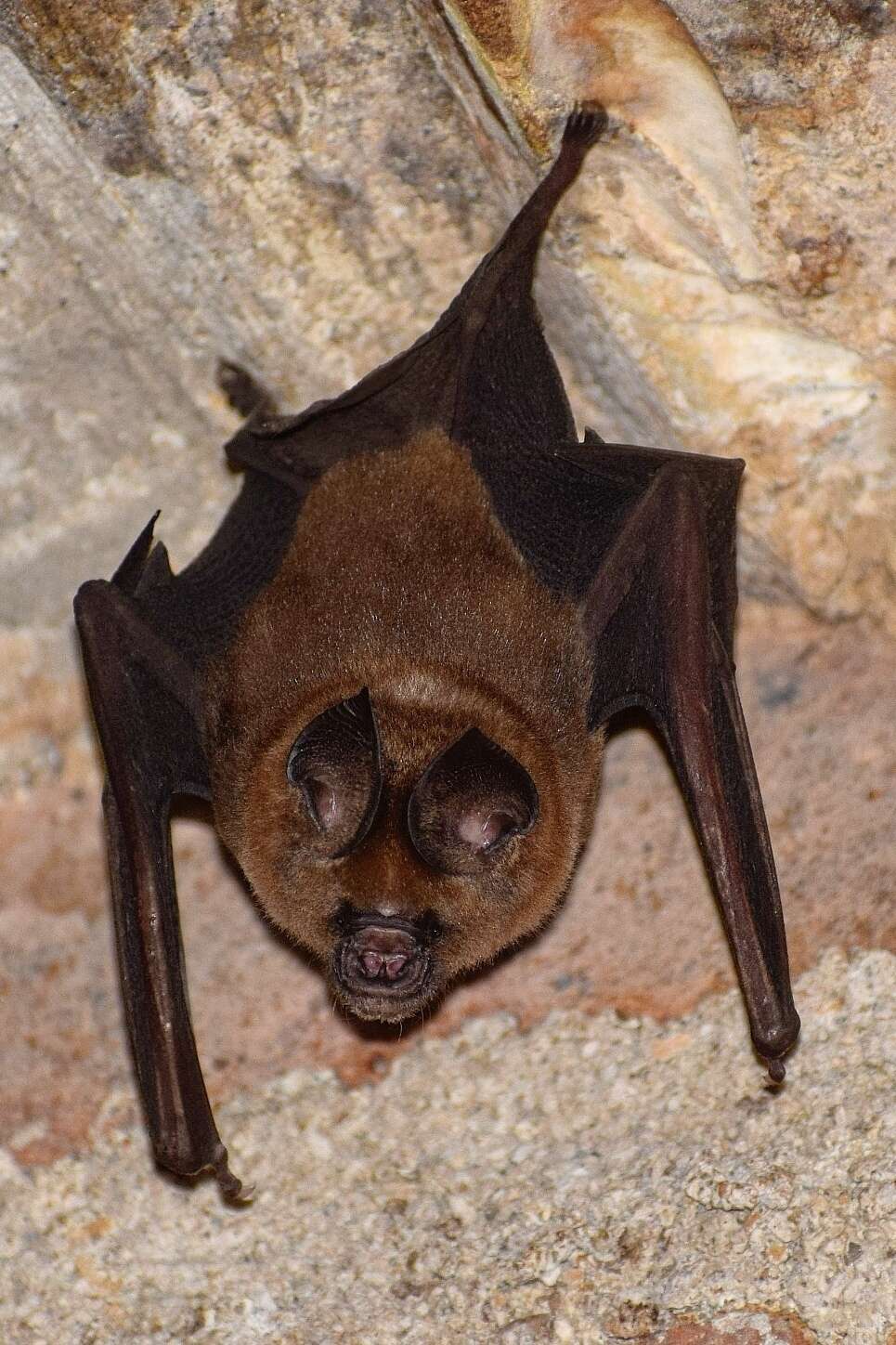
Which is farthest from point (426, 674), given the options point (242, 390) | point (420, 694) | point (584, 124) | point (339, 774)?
point (584, 124)

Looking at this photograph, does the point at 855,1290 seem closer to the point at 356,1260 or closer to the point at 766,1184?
the point at 766,1184

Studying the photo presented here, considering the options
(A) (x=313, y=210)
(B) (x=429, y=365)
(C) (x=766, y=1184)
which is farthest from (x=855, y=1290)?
(A) (x=313, y=210)

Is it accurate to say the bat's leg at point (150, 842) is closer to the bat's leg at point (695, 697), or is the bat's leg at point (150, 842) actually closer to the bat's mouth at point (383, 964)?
the bat's mouth at point (383, 964)

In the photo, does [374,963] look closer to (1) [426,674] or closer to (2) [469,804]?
(2) [469,804]

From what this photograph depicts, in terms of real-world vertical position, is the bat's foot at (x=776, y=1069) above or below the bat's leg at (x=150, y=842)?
below

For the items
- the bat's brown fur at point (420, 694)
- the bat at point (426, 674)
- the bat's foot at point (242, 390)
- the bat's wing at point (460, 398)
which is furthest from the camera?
the bat's foot at point (242, 390)

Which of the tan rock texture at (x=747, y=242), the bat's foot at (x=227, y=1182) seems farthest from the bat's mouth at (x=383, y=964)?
the tan rock texture at (x=747, y=242)
